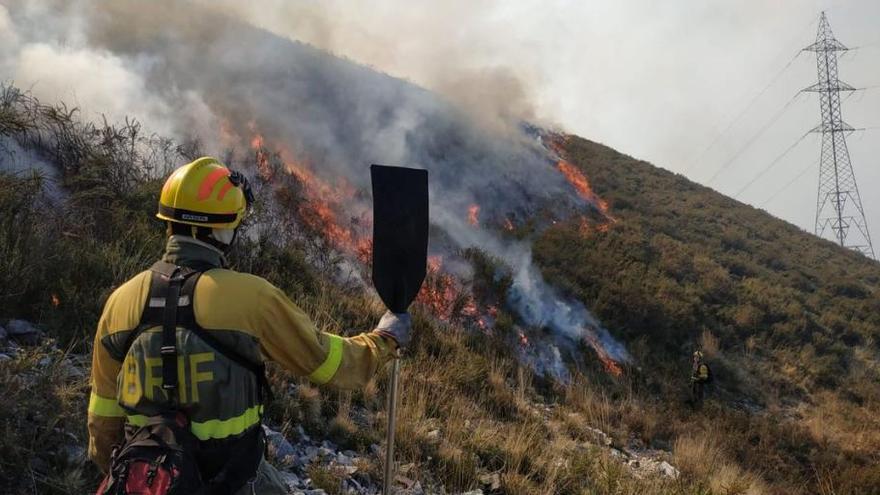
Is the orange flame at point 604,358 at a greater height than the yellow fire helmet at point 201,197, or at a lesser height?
lesser

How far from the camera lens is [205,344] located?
192cm

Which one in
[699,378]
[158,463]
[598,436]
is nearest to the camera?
[158,463]

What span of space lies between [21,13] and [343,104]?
8143mm

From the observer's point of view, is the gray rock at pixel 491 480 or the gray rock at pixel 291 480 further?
the gray rock at pixel 491 480

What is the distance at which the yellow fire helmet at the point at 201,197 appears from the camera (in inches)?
81.6

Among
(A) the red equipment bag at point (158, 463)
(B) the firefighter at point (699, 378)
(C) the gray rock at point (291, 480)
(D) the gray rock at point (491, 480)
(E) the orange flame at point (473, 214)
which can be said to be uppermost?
Result: (E) the orange flame at point (473, 214)

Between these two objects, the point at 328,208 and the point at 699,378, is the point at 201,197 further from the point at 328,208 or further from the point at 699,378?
the point at 699,378

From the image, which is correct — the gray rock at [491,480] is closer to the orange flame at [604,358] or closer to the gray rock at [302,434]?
the gray rock at [302,434]

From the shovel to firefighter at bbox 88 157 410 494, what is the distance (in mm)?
637

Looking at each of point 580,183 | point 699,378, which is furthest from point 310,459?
point 580,183

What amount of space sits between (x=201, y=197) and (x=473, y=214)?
49.8ft

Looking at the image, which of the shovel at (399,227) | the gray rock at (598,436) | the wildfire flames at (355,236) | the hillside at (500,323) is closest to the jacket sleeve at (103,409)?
the hillside at (500,323)

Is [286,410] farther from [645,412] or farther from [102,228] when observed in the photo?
[645,412]

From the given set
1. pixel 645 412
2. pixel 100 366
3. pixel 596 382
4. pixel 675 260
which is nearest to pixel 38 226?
pixel 100 366
